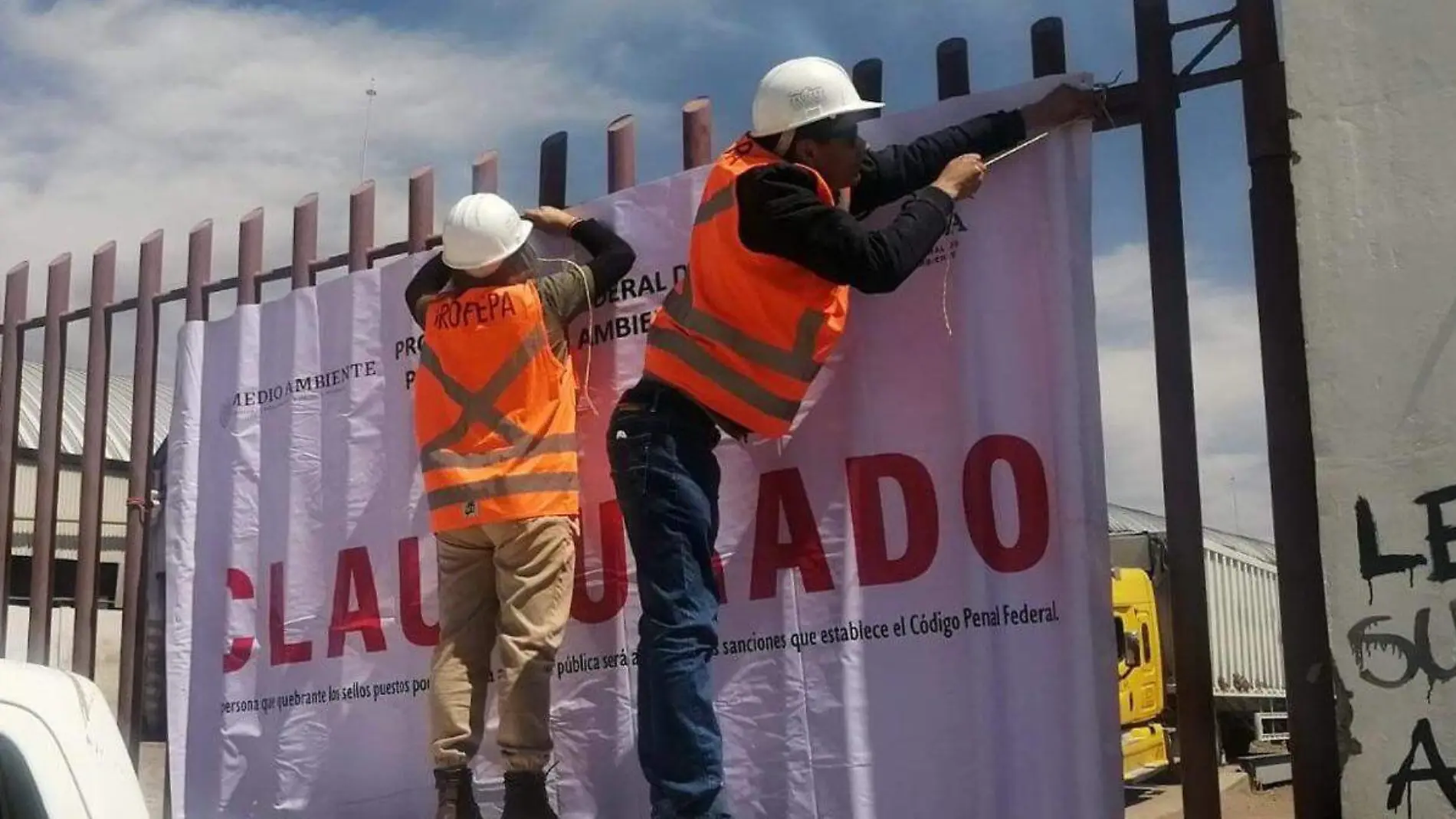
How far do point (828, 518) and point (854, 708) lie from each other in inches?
18.4

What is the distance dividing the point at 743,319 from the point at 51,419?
3.76 m

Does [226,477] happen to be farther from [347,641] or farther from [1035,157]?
[1035,157]

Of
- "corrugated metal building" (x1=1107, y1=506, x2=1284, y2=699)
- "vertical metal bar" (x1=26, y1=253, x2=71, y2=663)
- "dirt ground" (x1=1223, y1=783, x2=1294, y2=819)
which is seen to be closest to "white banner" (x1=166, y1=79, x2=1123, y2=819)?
"vertical metal bar" (x1=26, y1=253, x2=71, y2=663)

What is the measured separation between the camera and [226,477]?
4.90m

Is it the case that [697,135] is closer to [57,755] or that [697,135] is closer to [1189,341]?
[1189,341]

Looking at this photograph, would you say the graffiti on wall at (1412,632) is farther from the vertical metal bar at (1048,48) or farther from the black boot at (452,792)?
the black boot at (452,792)

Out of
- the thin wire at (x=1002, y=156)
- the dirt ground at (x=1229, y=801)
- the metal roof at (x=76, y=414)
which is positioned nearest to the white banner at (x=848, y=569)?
the thin wire at (x=1002, y=156)

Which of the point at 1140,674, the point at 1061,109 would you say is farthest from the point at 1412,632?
the point at 1140,674

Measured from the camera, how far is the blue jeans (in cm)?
313

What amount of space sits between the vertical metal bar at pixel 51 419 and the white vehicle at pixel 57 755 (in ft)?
12.9

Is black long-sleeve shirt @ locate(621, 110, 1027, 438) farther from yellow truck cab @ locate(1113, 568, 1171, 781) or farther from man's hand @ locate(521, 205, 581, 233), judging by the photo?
yellow truck cab @ locate(1113, 568, 1171, 781)

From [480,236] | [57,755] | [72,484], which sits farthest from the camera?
[72,484]

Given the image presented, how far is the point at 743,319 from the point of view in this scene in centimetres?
333

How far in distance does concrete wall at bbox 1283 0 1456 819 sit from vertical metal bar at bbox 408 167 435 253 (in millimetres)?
2735
